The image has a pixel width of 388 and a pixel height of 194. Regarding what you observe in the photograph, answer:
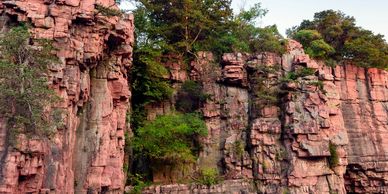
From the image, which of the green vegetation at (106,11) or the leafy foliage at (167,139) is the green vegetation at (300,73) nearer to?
the leafy foliage at (167,139)

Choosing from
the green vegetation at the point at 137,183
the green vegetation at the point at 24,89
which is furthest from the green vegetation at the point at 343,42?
the green vegetation at the point at 24,89

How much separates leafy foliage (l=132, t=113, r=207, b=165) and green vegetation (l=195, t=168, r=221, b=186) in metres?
0.96

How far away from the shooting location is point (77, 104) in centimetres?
1357

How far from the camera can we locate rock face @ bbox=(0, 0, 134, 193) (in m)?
10.6

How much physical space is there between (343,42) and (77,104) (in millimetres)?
21915

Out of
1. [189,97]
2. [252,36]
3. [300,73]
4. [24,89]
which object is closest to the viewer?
[24,89]

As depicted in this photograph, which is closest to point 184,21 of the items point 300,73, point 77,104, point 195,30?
point 195,30

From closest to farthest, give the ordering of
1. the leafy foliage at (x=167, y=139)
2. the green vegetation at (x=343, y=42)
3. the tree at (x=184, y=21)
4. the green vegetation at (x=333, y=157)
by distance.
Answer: the leafy foliage at (x=167, y=139)
the green vegetation at (x=333, y=157)
the tree at (x=184, y=21)
the green vegetation at (x=343, y=42)

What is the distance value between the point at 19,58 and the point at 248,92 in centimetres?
1423

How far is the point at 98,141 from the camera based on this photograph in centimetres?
1430

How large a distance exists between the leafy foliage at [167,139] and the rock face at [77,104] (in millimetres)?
2332

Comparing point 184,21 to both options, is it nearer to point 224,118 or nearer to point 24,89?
point 224,118

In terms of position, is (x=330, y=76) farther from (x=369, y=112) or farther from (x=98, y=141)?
(x=98, y=141)

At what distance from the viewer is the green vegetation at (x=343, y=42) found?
24.7m
